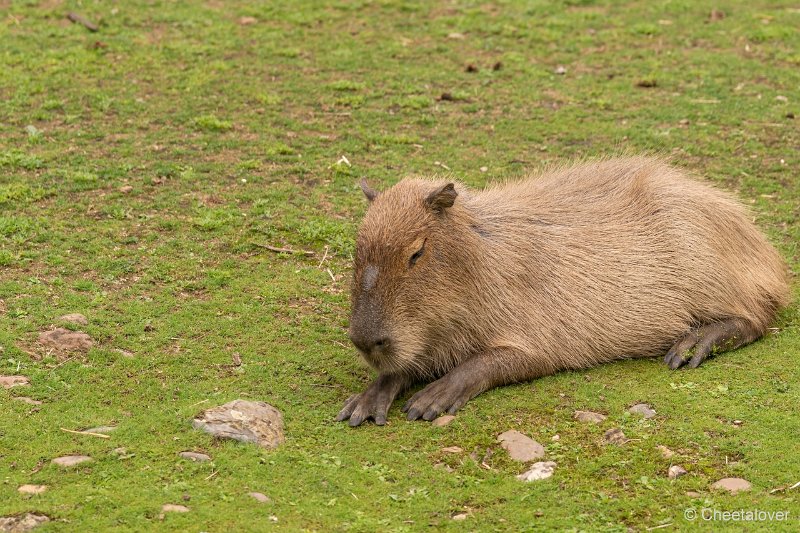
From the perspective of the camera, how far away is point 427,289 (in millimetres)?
5203

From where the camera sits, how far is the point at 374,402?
5125mm

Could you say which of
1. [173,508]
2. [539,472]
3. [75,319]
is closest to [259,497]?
[173,508]

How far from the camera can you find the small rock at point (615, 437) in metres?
4.67

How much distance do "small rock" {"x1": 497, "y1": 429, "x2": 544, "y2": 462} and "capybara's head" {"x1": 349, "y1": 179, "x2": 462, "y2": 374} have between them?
653 mm

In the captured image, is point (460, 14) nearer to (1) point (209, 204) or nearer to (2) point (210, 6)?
(2) point (210, 6)

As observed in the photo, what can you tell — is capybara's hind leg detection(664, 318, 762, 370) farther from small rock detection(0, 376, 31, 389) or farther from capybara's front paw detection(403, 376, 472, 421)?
small rock detection(0, 376, 31, 389)

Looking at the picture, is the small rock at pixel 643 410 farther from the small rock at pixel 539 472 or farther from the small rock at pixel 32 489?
the small rock at pixel 32 489

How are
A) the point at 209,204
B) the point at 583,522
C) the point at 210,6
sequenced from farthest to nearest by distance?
1. the point at 210,6
2. the point at 209,204
3. the point at 583,522

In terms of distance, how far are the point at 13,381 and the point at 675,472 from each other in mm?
2978

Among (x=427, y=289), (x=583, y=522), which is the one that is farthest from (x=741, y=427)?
(x=427, y=289)

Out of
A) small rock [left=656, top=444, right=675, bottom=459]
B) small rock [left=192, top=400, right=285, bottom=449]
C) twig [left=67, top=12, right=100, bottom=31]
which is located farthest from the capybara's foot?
twig [left=67, top=12, right=100, bottom=31]

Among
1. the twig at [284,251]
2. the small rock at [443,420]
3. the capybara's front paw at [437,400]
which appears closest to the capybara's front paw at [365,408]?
the capybara's front paw at [437,400]

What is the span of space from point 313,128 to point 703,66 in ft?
11.9

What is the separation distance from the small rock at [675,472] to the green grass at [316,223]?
3cm
